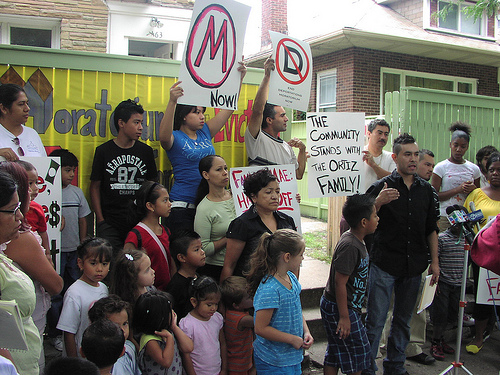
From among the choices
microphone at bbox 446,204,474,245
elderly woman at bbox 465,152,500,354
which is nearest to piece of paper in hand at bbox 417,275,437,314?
microphone at bbox 446,204,474,245

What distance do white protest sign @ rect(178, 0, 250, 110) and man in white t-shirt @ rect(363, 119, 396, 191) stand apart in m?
1.70

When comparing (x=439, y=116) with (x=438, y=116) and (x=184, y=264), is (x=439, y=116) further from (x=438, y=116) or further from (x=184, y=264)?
(x=184, y=264)

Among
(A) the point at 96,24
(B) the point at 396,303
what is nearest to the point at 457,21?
(A) the point at 96,24

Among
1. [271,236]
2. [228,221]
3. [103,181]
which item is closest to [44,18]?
[103,181]

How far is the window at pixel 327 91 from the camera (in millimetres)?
13981

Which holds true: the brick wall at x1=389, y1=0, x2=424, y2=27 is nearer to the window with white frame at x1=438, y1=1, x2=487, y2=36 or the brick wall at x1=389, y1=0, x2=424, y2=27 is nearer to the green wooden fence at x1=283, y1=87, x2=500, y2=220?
the window with white frame at x1=438, y1=1, x2=487, y2=36

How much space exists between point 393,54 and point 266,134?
35.1 ft

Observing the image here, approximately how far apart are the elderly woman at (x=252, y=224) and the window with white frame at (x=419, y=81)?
10.7 m

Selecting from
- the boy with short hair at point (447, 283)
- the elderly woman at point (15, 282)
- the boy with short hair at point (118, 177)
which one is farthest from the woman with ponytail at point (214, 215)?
the boy with short hair at point (447, 283)

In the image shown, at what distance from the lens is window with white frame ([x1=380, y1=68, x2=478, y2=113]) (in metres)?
13.6

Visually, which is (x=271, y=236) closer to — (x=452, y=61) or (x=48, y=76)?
(x=48, y=76)

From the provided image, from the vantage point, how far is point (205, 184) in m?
3.94

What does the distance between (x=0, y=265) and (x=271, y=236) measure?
158cm

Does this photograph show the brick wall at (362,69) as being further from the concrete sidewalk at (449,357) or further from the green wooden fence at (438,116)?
the concrete sidewalk at (449,357)
